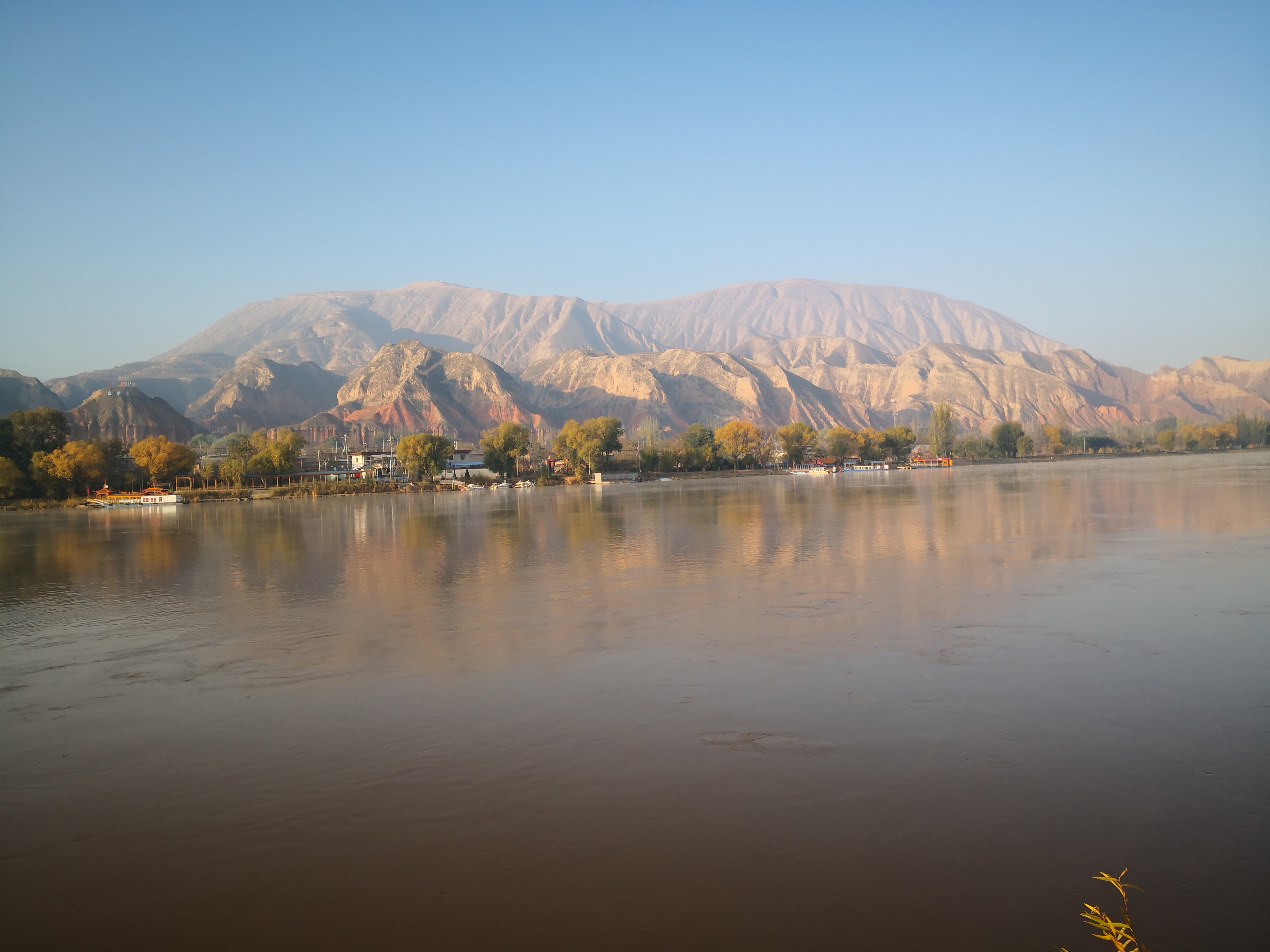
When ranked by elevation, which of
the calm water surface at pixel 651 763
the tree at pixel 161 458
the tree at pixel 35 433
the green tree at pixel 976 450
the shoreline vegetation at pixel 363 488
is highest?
the tree at pixel 35 433

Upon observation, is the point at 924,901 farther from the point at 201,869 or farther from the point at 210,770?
the point at 210,770

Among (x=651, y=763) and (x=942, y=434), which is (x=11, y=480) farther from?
(x=942, y=434)

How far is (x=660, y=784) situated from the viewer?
771cm

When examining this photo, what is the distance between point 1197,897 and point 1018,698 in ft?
14.6

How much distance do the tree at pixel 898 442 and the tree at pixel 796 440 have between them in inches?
926

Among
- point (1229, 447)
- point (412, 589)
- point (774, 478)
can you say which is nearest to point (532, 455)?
point (774, 478)

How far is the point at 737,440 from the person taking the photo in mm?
149000

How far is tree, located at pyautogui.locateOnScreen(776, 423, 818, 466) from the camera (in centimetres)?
15200

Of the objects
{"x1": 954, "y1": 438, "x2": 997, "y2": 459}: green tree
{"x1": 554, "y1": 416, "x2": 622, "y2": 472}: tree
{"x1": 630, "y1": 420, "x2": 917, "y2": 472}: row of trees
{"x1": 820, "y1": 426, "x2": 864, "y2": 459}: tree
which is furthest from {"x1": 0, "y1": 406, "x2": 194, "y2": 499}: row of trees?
{"x1": 954, "y1": 438, "x2": 997, "y2": 459}: green tree

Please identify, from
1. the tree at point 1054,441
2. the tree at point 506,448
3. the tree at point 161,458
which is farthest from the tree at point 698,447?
the tree at point 1054,441

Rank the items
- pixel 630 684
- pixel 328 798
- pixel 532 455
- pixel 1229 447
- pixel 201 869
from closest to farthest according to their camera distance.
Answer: pixel 201 869 → pixel 328 798 → pixel 630 684 → pixel 532 455 → pixel 1229 447

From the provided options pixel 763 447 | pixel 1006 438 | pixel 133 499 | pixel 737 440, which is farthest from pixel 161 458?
pixel 1006 438

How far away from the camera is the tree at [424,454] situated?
114375 millimetres

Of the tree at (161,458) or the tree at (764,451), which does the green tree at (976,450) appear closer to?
the tree at (764,451)
